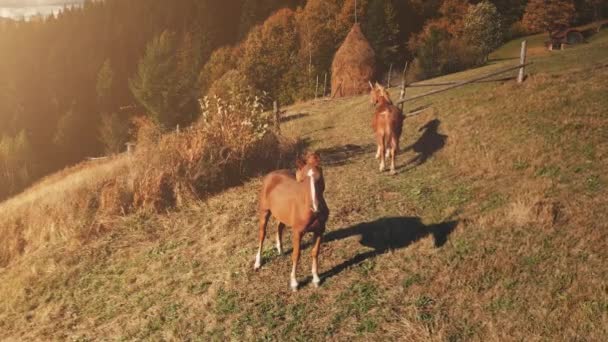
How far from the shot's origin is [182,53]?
253 ft

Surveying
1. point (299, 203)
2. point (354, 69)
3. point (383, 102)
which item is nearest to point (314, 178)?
point (299, 203)

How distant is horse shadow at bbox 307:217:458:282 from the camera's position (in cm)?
834

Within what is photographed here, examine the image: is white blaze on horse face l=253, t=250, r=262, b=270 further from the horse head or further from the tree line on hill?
the tree line on hill

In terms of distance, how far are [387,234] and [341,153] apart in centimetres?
724

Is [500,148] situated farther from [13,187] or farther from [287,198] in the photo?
[13,187]

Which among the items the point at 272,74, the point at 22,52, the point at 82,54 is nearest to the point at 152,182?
the point at 272,74

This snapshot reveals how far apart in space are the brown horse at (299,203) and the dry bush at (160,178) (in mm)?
5250

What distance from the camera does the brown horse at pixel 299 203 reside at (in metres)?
6.64

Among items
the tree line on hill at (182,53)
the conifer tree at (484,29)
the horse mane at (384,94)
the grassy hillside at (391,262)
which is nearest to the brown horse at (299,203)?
the grassy hillside at (391,262)

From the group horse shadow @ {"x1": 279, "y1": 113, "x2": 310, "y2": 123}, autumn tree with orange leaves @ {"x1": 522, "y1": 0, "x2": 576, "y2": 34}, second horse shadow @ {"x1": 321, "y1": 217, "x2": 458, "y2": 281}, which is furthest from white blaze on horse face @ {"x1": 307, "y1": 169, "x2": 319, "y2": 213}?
autumn tree with orange leaves @ {"x1": 522, "y1": 0, "x2": 576, "y2": 34}

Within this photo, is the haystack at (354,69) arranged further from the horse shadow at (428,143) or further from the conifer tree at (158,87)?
the conifer tree at (158,87)

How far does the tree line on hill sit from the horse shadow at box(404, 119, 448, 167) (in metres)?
22.1

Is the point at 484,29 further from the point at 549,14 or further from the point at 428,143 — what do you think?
the point at 428,143

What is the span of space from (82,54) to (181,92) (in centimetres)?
4532
